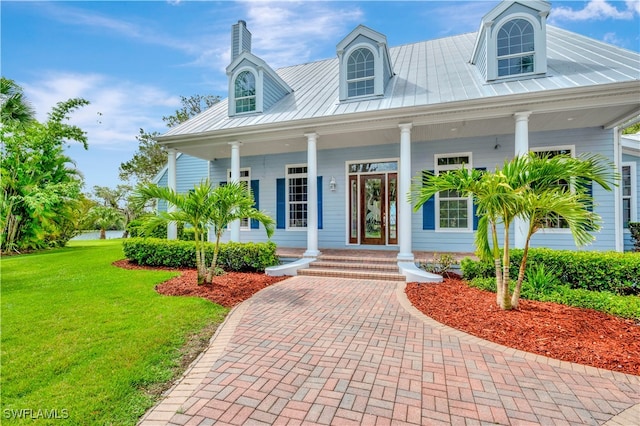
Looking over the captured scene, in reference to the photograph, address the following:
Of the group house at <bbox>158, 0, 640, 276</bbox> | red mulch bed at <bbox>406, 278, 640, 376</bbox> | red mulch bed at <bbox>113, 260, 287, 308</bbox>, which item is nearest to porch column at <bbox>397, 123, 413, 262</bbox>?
house at <bbox>158, 0, 640, 276</bbox>

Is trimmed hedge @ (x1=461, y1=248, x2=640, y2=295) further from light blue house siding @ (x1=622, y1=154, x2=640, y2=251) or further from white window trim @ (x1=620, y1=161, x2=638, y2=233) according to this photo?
white window trim @ (x1=620, y1=161, x2=638, y2=233)

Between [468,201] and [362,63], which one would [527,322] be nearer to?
[468,201]

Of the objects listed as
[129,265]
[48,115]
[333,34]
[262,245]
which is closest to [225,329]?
[262,245]

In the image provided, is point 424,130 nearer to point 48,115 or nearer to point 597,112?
point 597,112

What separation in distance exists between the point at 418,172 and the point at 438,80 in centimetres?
260

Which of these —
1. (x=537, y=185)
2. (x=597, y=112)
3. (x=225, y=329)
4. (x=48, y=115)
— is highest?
(x=48, y=115)

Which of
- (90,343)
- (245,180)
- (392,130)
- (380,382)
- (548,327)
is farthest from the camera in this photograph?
(245,180)

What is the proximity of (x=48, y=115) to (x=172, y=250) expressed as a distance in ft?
31.8

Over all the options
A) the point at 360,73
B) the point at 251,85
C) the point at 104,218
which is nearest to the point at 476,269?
the point at 360,73

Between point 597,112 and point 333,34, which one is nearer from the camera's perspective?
point 597,112

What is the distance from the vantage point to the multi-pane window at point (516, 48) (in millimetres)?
7191

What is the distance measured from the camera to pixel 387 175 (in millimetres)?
9148

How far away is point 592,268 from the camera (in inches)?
201

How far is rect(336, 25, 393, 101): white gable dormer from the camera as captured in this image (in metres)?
8.13
